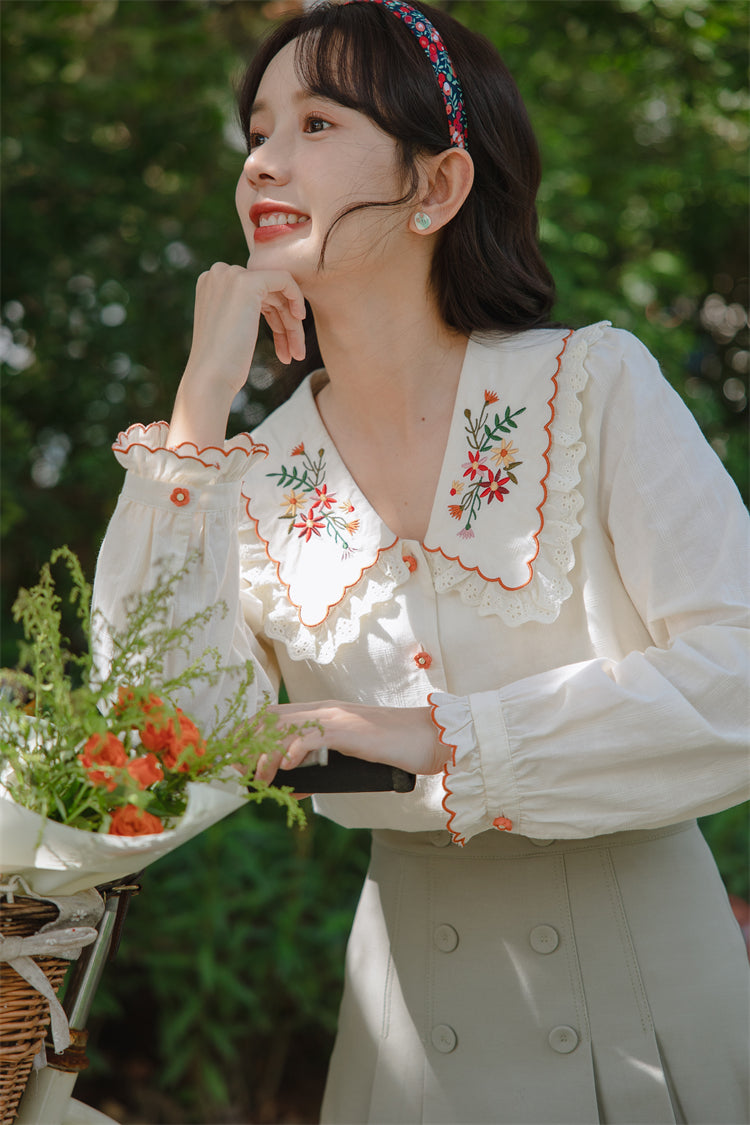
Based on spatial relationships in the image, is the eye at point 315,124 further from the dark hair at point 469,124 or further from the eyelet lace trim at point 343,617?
the eyelet lace trim at point 343,617

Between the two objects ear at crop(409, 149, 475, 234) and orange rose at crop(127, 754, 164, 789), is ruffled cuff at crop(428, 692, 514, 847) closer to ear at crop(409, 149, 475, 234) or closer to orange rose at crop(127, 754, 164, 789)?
orange rose at crop(127, 754, 164, 789)

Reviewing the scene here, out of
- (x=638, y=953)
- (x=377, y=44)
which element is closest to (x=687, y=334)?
(x=377, y=44)

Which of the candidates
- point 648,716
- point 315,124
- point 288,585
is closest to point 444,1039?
point 648,716

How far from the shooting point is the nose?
57.5 inches

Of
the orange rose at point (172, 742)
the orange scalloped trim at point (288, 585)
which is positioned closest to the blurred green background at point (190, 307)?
the orange scalloped trim at point (288, 585)

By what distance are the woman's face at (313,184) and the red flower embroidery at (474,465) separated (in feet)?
0.98

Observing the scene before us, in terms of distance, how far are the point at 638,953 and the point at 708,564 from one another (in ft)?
1.72

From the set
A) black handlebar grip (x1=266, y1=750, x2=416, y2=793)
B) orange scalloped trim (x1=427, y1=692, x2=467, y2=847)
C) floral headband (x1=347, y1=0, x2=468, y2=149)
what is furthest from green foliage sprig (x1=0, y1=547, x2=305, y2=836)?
floral headband (x1=347, y1=0, x2=468, y2=149)

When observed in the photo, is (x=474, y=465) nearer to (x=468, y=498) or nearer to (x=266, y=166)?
(x=468, y=498)

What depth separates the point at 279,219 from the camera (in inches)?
58.5

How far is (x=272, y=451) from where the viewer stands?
1722 mm

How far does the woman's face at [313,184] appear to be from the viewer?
144cm

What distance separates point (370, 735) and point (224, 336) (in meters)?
0.59

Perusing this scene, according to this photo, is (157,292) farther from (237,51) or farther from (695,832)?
(695,832)
